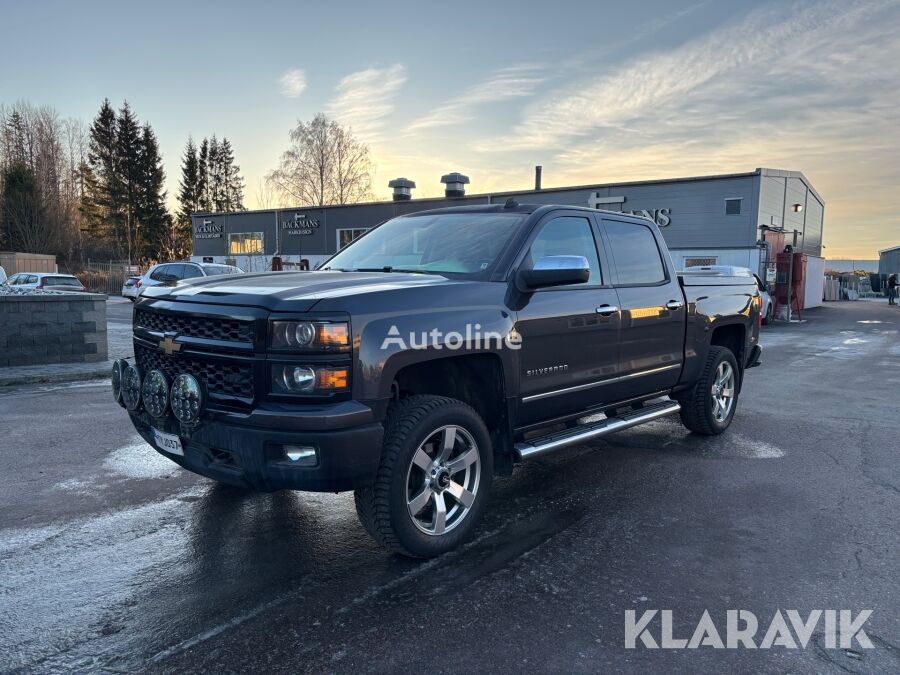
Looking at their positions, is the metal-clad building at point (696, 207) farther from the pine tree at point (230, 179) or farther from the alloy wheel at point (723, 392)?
the pine tree at point (230, 179)

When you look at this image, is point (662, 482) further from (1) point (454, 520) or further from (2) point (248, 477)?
(2) point (248, 477)

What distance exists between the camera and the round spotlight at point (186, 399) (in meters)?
3.28

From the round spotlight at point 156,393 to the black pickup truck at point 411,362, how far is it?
0.01 metres

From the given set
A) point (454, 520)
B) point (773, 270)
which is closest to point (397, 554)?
point (454, 520)

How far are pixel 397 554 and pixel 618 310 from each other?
2.40 metres

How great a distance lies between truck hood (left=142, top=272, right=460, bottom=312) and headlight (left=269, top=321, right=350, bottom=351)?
0.08 meters

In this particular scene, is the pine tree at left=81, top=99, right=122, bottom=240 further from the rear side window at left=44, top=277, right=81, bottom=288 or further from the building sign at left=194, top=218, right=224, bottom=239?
the rear side window at left=44, top=277, right=81, bottom=288

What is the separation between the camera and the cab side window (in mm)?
4352

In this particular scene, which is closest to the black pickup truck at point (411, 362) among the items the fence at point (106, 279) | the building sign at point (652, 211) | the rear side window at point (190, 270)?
the rear side window at point (190, 270)

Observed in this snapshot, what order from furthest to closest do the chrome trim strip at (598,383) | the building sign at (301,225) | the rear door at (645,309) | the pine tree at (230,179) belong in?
the pine tree at (230,179), the building sign at (301,225), the rear door at (645,309), the chrome trim strip at (598,383)

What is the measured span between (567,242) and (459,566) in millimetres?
2371

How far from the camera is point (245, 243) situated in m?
45.2

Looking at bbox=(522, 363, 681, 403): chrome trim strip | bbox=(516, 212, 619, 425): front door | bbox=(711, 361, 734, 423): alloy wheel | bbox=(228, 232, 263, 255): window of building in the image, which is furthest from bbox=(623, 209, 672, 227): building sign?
bbox=(228, 232, 263, 255): window of building

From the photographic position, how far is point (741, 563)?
3557mm
